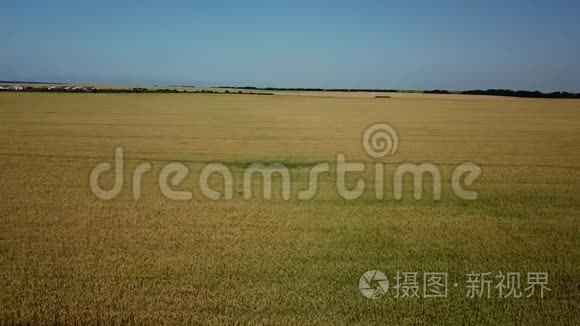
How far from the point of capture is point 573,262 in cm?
858

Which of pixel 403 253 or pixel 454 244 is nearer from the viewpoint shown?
pixel 403 253

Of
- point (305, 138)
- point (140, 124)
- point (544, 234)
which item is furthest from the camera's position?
point (140, 124)

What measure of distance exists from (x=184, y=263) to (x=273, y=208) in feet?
13.6

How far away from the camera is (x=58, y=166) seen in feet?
58.5

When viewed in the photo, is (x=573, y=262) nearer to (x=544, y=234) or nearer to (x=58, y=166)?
(x=544, y=234)

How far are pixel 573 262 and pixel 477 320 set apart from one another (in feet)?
10.5

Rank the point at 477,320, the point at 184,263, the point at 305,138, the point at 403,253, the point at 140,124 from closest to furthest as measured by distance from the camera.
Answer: the point at 477,320 < the point at 184,263 < the point at 403,253 < the point at 305,138 < the point at 140,124

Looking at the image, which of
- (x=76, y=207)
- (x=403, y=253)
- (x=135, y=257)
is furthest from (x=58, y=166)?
(x=403, y=253)

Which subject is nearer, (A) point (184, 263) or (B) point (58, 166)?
(A) point (184, 263)

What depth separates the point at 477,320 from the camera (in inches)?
255

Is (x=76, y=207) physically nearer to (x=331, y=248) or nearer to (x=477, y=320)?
(x=331, y=248)

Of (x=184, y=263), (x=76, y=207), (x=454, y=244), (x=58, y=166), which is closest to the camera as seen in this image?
(x=184, y=263)

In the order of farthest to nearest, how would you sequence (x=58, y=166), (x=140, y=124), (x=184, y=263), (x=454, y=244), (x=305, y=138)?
1. (x=140, y=124)
2. (x=305, y=138)
3. (x=58, y=166)
4. (x=454, y=244)
5. (x=184, y=263)

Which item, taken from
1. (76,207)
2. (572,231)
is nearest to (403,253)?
(572,231)
